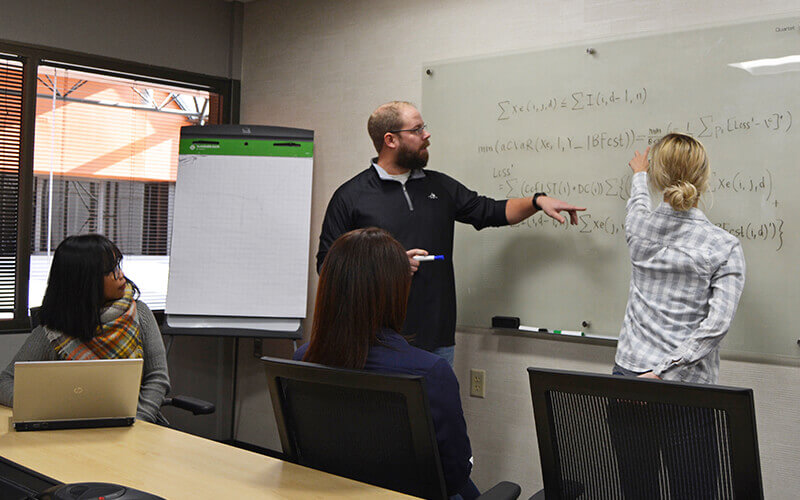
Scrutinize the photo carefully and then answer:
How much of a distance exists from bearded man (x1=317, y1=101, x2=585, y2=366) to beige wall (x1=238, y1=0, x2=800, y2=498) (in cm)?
26

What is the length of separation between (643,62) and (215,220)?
7.39 feet

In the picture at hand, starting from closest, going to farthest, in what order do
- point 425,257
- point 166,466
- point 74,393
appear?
point 166,466
point 74,393
point 425,257

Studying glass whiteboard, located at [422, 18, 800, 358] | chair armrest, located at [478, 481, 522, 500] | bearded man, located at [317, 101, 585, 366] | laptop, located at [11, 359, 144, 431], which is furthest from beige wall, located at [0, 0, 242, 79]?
chair armrest, located at [478, 481, 522, 500]

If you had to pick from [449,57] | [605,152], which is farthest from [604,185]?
[449,57]

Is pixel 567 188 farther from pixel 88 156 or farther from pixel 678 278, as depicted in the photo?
pixel 88 156

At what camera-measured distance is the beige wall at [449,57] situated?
2652 millimetres

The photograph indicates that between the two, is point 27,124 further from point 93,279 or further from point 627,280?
point 627,280

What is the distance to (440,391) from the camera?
161 cm

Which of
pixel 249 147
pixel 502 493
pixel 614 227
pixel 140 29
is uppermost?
pixel 140 29

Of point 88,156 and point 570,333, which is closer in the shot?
point 570,333

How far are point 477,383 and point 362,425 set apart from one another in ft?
6.26

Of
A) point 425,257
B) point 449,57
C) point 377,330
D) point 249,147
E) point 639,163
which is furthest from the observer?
point 249,147

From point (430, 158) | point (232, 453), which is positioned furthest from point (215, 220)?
point (232, 453)

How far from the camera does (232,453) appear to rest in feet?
6.18
